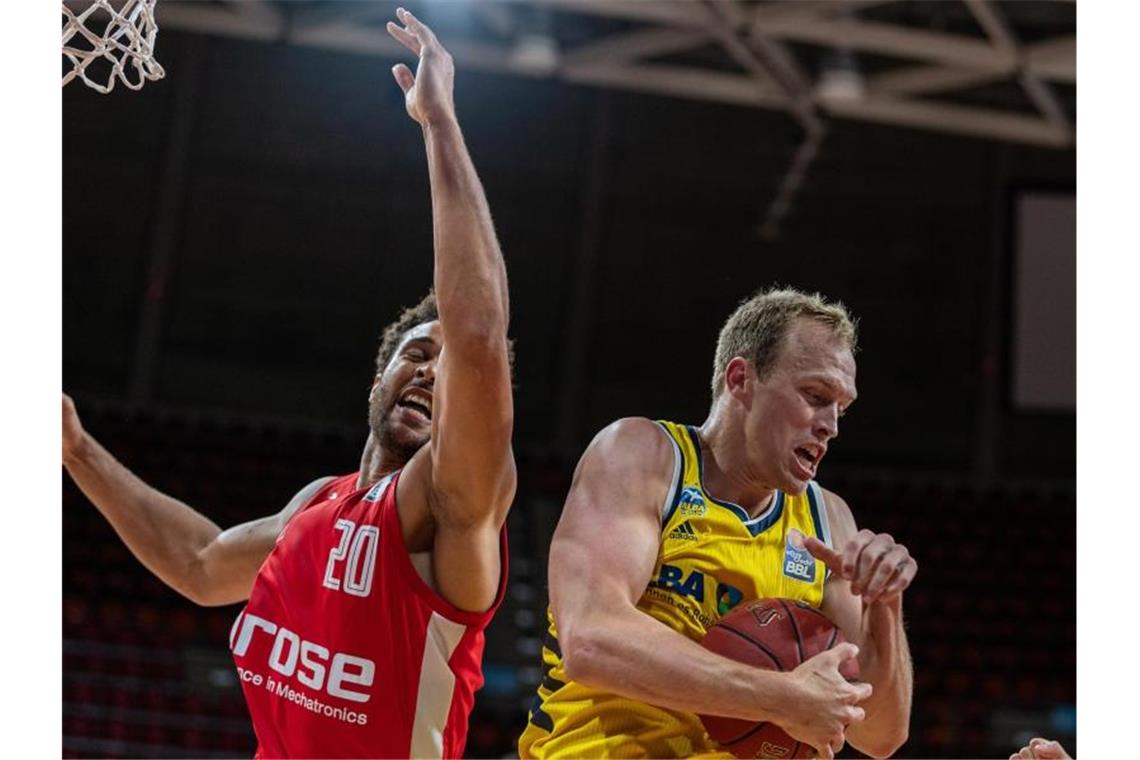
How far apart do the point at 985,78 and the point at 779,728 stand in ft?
33.8

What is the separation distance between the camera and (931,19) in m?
12.5

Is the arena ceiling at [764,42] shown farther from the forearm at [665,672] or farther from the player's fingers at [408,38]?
the forearm at [665,672]

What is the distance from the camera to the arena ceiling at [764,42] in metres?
11.0

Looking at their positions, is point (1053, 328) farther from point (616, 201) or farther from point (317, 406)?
point (317, 406)

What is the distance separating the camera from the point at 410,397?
3350 millimetres

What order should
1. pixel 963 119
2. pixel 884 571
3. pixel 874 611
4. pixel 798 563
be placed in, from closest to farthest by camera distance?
pixel 884 571, pixel 874 611, pixel 798 563, pixel 963 119

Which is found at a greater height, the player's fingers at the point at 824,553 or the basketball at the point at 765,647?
the player's fingers at the point at 824,553

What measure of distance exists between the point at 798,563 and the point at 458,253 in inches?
38.5

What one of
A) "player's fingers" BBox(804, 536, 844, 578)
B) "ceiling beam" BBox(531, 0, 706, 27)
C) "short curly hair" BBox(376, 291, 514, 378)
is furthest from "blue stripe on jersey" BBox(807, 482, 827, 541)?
"ceiling beam" BBox(531, 0, 706, 27)

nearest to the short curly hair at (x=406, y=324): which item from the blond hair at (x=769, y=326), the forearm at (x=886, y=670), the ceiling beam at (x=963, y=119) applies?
the blond hair at (x=769, y=326)

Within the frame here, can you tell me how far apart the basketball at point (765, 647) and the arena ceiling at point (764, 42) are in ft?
27.6

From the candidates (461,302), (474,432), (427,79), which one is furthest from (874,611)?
(427,79)

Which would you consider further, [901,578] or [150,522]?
[150,522]

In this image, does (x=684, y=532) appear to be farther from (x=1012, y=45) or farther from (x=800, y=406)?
(x=1012, y=45)
